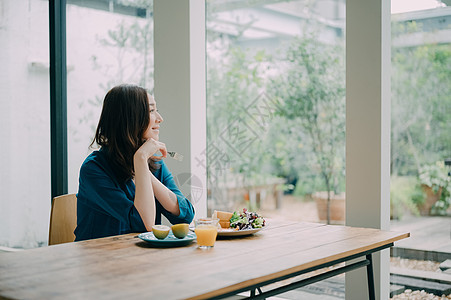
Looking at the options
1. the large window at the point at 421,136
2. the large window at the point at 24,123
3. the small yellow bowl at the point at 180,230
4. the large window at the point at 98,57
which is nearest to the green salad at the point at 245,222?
the small yellow bowl at the point at 180,230

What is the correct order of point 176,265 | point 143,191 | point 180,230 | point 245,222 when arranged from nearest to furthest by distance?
point 176,265 < point 180,230 < point 245,222 < point 143,191

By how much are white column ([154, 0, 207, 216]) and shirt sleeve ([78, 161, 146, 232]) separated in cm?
93

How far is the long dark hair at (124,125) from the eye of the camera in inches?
88.4

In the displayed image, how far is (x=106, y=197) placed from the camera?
6.93ft

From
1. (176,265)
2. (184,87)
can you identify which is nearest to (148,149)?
(176,265)

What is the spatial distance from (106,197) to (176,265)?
71 cm

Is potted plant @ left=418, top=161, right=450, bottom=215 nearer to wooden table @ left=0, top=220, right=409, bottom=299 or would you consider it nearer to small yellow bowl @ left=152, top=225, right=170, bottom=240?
wooden table @ left=0, top=220, right=409, bottom=299

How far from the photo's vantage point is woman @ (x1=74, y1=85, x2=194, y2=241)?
2115 mm

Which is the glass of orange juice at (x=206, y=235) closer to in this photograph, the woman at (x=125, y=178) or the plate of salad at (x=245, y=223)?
the plate of salad at (x=245, y=223)

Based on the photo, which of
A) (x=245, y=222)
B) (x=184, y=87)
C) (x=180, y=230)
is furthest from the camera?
(x=184, y=87)

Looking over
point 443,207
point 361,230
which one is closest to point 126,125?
point 361,230

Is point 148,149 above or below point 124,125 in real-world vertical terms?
below

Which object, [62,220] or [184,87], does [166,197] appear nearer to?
[62,220]

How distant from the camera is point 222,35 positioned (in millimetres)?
3354
